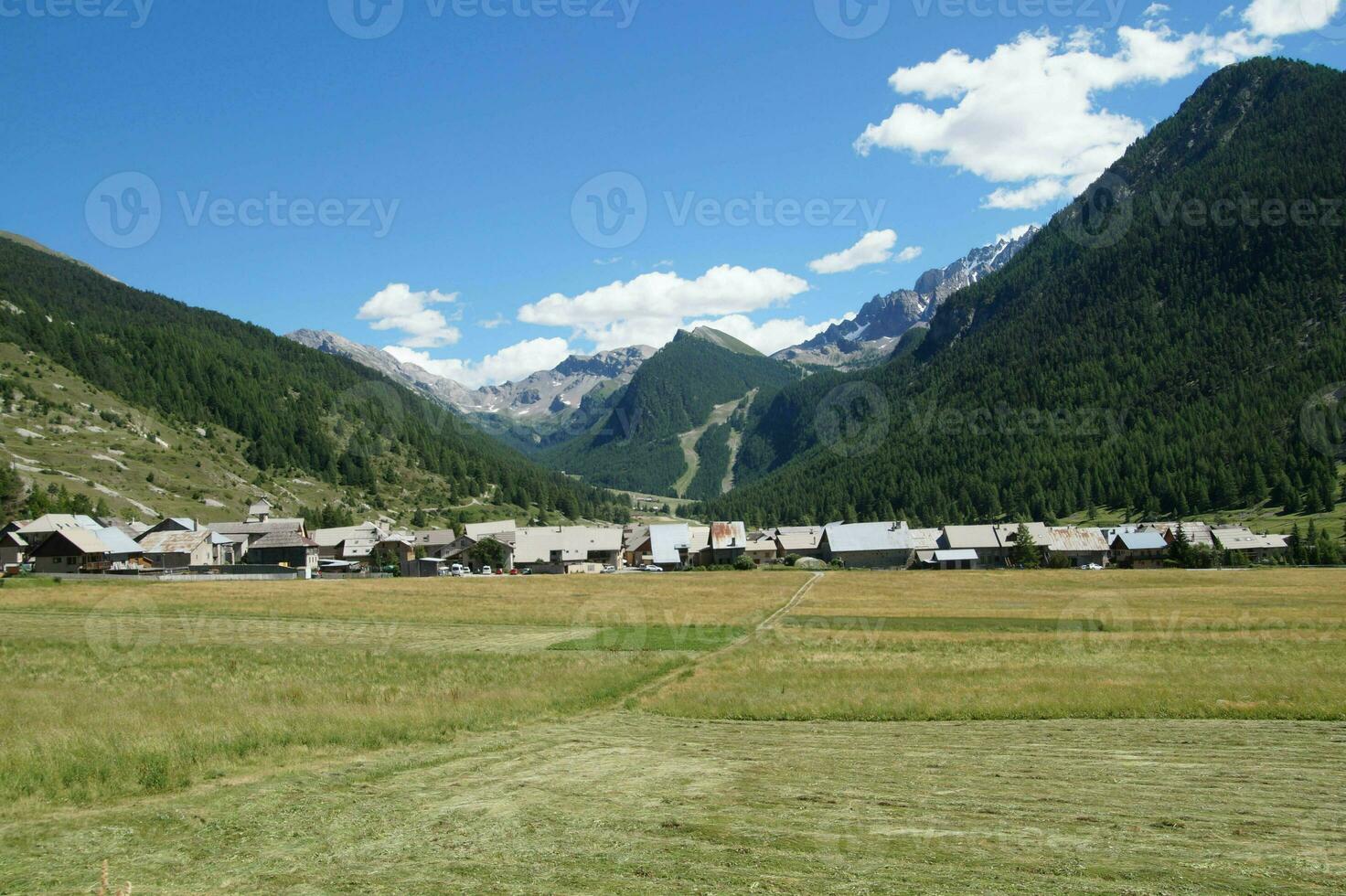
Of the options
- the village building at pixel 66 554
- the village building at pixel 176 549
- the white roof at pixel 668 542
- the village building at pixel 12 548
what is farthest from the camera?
the white roof at pixel 668 542

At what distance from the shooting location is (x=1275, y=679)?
2650 centimetres

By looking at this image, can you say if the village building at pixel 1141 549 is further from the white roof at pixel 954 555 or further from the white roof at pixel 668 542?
the white roof at pixel 668 542

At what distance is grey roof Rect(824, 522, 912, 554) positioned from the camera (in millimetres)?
131375

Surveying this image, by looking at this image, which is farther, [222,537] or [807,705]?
[222,537]

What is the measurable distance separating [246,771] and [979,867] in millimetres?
13413

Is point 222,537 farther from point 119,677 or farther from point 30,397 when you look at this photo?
point 119,677

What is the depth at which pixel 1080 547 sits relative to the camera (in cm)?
12369

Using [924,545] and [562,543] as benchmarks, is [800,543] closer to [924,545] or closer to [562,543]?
[924,545]

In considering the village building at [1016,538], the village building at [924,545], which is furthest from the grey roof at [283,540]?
the village building at [1016,538]

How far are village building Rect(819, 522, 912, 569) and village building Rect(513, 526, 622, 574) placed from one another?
35.2 metres

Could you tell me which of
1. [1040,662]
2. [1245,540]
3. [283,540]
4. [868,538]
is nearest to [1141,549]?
[1245,540]

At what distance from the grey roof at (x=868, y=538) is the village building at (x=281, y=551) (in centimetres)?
7959

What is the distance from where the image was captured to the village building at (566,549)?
408 feet

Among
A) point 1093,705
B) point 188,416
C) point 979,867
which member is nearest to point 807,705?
point 1093,705
